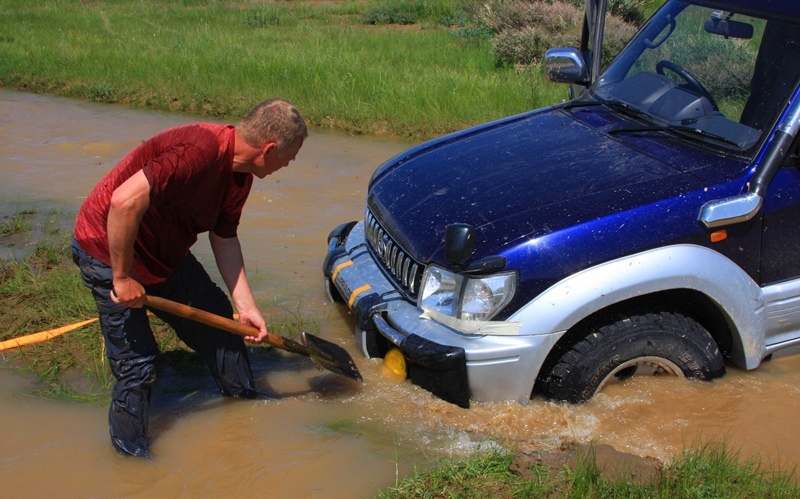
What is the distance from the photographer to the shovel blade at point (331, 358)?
383cm

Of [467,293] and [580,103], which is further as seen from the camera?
[580,103]

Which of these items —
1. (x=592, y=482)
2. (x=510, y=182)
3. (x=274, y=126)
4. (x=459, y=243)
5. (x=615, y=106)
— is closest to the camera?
(x=592, y=482)

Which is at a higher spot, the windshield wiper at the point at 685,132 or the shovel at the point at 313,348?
the windshield wiper at the point at 685,132

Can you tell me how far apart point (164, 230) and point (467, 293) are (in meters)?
1.26

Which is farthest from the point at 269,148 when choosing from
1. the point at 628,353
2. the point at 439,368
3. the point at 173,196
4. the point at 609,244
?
the point at 628,353

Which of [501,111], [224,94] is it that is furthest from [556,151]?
[224,94]

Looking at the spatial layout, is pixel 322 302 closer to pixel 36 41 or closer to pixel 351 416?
pixel 351 416

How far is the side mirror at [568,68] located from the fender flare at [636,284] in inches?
71.5

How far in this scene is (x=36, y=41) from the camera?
13055mm

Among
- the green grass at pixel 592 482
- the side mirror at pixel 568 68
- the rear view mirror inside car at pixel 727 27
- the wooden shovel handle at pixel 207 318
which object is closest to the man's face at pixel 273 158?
the wooden shovel handle at pixel 207 318

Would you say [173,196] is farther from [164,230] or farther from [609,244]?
[609,244]

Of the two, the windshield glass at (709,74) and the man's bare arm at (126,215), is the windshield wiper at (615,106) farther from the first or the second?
the man's bare arm at (126,215)

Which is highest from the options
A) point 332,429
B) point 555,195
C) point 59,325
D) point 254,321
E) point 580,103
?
point 580,103

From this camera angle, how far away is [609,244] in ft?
10.9
